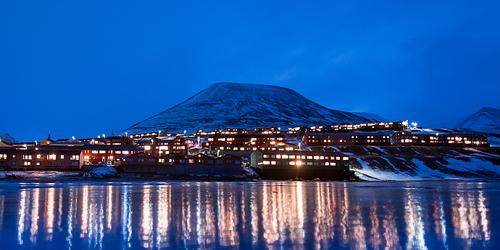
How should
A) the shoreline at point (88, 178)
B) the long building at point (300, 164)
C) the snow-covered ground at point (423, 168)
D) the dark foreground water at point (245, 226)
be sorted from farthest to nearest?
the long building at point (300, 164) < the snow-covered ground at point (423, 168) < the shoreline at point (88, 178) < the dark foreground water at point (245, 226)

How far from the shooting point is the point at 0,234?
2361 cm

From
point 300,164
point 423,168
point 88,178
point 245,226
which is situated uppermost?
point 300,164

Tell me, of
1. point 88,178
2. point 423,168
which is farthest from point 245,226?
point 423,168

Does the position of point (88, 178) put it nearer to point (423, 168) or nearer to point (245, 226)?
point (245, 226)

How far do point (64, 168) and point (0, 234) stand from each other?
9246cm

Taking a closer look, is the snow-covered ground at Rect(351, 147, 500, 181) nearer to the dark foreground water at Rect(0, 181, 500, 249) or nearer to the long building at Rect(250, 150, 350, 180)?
the long building at Rect(250, 150, 350, 180)

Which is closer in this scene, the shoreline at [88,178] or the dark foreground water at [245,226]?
the dark foreground water at [245,226]

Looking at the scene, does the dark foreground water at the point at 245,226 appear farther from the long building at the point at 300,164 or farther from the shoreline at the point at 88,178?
the long building at the point at 300,164

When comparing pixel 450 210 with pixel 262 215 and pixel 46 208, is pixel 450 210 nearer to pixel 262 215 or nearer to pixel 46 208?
pixel 262 215

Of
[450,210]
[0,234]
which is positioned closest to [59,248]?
[0,234]

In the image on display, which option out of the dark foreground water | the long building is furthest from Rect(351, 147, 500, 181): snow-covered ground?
the dark foreground water

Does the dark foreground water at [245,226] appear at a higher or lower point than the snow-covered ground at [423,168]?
lower

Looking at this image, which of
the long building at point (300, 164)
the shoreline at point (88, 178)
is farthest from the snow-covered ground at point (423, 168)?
the shoreline at point (88, 178)

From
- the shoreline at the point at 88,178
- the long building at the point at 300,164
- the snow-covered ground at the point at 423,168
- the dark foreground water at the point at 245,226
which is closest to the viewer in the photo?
the dark foreground water at the point at 245,226
